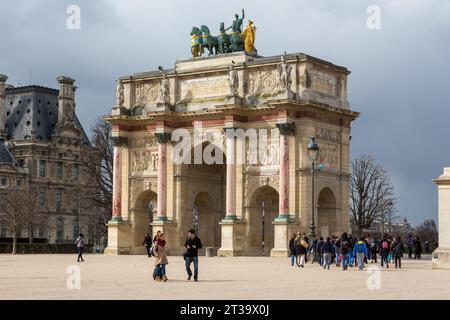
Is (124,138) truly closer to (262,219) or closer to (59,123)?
(262,219)

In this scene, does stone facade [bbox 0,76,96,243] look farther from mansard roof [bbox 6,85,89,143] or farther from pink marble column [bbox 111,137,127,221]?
pink marble column [bbox 111,137,127,221]

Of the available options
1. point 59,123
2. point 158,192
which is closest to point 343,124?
point 158,192

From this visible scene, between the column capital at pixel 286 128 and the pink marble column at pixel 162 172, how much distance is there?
8.81m

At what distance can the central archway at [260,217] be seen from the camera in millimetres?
62969

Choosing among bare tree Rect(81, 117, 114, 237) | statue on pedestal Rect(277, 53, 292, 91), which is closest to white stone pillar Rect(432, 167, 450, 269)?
statue on pedestal Rect(277, 53, 292, 91)

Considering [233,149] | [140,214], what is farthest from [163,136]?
[140,214]

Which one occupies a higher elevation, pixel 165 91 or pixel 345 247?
pixel 165 91

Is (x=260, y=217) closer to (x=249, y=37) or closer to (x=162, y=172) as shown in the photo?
(x=162, y=172)

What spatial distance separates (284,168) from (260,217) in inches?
184

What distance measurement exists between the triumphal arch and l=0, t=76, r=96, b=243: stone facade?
6559 cm

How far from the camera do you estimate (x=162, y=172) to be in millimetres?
66062

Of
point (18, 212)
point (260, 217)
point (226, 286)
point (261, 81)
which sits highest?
point (261, 81)

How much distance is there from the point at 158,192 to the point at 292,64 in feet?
41.0

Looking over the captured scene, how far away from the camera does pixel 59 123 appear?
5453 inches
